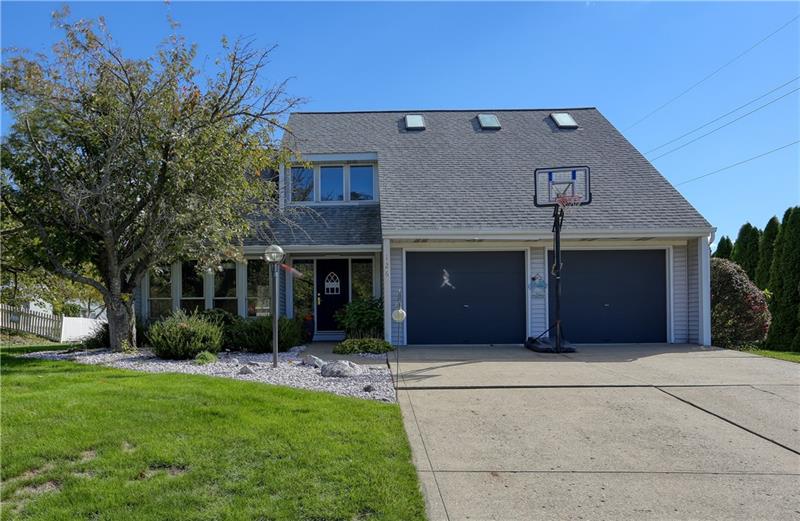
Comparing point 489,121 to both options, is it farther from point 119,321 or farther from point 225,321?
point 119,321

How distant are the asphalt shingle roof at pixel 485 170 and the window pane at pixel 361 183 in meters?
0.50

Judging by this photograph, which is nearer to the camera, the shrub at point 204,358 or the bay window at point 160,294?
the shrub at point 204,358

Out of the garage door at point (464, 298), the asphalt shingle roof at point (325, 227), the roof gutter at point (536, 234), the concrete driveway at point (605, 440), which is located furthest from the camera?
the asphalt shingle roof at point (325, 227)

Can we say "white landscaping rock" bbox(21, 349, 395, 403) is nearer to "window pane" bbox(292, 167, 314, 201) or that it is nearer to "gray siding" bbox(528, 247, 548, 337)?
"gray siding" bbox(528, 247, 548, 337)

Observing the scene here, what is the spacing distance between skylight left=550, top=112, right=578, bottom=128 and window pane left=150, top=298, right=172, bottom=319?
40.7ft

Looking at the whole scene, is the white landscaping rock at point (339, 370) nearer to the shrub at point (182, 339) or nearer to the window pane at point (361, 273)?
the shrub at point (182, 339)

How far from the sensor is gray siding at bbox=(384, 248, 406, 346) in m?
12.0

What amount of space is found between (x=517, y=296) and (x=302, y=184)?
6546mm

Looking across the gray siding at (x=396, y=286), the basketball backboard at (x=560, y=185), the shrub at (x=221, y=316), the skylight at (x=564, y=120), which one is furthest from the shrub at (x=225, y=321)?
the skylight at (x=564, y=120)

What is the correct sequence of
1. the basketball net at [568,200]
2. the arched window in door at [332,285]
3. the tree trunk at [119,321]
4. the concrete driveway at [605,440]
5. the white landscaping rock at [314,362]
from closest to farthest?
the concrete driveway at [605,440] → the white landscaping rock at [314,362] → the tree trunk at [119,321] → the basketball net at [568,200] → the arched window in door at [332,285]

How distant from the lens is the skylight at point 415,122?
15820 millimetres

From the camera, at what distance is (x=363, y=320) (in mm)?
11945

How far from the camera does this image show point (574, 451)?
4.70 meters

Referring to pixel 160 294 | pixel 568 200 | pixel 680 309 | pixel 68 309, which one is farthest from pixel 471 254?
pixel 68 309
